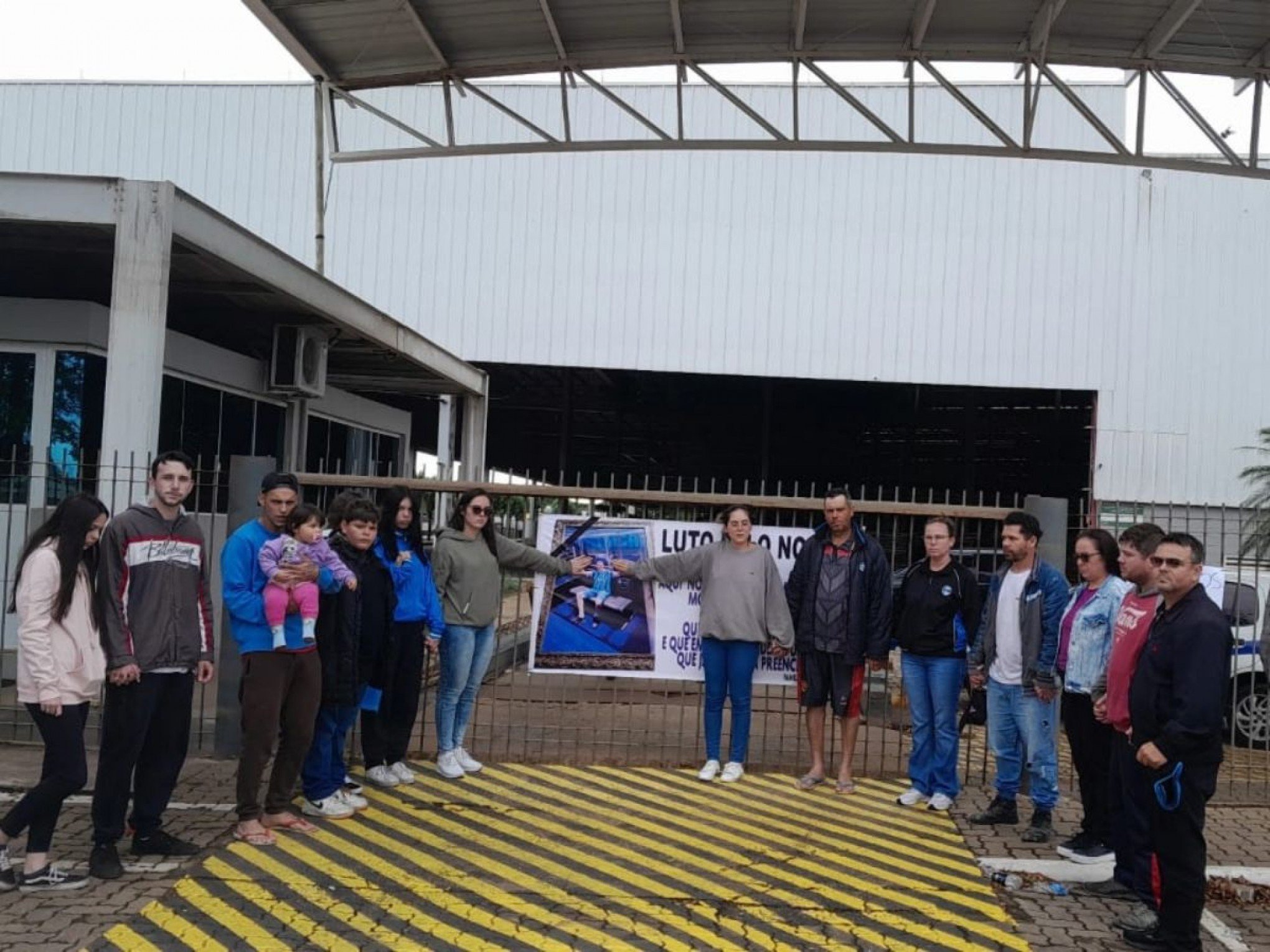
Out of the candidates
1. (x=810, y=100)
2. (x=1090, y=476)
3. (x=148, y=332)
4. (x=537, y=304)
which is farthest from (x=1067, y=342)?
(x=148, y=332)

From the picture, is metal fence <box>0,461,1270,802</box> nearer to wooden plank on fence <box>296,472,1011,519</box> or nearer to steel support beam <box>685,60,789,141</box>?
wooden plank on fence <box>296,472,1011,519</box>

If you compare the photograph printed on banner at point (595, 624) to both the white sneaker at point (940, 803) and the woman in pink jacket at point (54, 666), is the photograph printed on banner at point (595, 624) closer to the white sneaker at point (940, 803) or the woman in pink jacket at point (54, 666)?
the white sneaker at point (940, 803)

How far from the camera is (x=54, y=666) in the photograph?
16.2 feet

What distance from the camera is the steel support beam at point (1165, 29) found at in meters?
9.63

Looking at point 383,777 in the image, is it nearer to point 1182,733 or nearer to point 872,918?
point 872,918

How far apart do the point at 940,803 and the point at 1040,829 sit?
68 cm

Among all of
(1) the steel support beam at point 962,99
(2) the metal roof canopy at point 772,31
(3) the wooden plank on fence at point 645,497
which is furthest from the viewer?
(1) the steel support beam at point 962,99

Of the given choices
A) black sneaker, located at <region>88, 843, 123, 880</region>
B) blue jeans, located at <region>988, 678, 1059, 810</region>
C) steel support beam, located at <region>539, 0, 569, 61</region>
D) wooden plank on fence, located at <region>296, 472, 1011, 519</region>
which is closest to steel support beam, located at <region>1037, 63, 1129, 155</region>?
steel support beam, located at <region>539, 0, 569, 61</region>

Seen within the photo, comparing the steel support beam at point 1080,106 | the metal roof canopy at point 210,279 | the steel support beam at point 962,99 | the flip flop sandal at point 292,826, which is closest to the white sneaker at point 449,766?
the flip flop sandal at point 292,826

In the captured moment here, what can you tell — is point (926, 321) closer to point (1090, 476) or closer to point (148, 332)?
point (1090, 476)

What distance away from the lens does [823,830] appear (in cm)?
643

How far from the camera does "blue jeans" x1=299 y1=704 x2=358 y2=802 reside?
6129mm

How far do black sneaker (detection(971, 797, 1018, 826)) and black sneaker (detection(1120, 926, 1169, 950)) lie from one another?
170 cm

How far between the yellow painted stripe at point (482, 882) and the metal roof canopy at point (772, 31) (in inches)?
285
